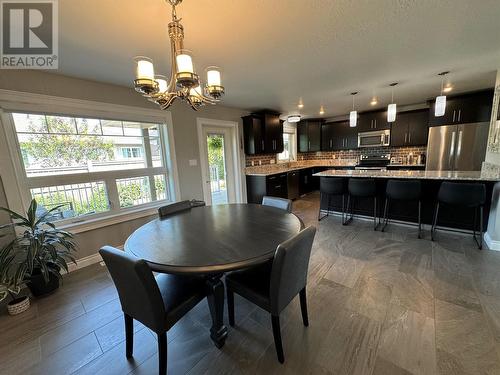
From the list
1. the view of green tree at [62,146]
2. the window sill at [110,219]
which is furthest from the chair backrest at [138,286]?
the view of green tree at [62,146]

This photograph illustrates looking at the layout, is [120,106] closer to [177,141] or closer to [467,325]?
[177,141]

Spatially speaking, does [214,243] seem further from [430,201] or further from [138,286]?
[430,201]

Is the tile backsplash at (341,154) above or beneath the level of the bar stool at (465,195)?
above

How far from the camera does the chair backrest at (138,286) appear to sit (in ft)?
3.42

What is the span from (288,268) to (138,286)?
0.83m

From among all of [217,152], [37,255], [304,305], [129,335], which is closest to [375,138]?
[217,152]

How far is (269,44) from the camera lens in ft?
6.23

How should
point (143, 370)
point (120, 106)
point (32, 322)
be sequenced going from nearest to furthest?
1. point (143, 370)
2. point (32, 322)
3. point (120, 106)

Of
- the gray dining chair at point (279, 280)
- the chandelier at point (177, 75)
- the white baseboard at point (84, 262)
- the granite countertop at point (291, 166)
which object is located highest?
the chandelier at point (177, 75)

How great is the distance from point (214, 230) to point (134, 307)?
2.20 feet

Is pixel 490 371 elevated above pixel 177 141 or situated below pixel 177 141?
below

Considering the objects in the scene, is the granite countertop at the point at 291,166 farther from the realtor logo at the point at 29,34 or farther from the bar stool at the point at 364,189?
the realtor logo at the point at 29,34

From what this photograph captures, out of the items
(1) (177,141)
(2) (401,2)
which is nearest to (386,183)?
(2) (401,2)

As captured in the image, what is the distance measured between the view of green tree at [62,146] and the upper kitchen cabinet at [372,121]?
19.0 ft
